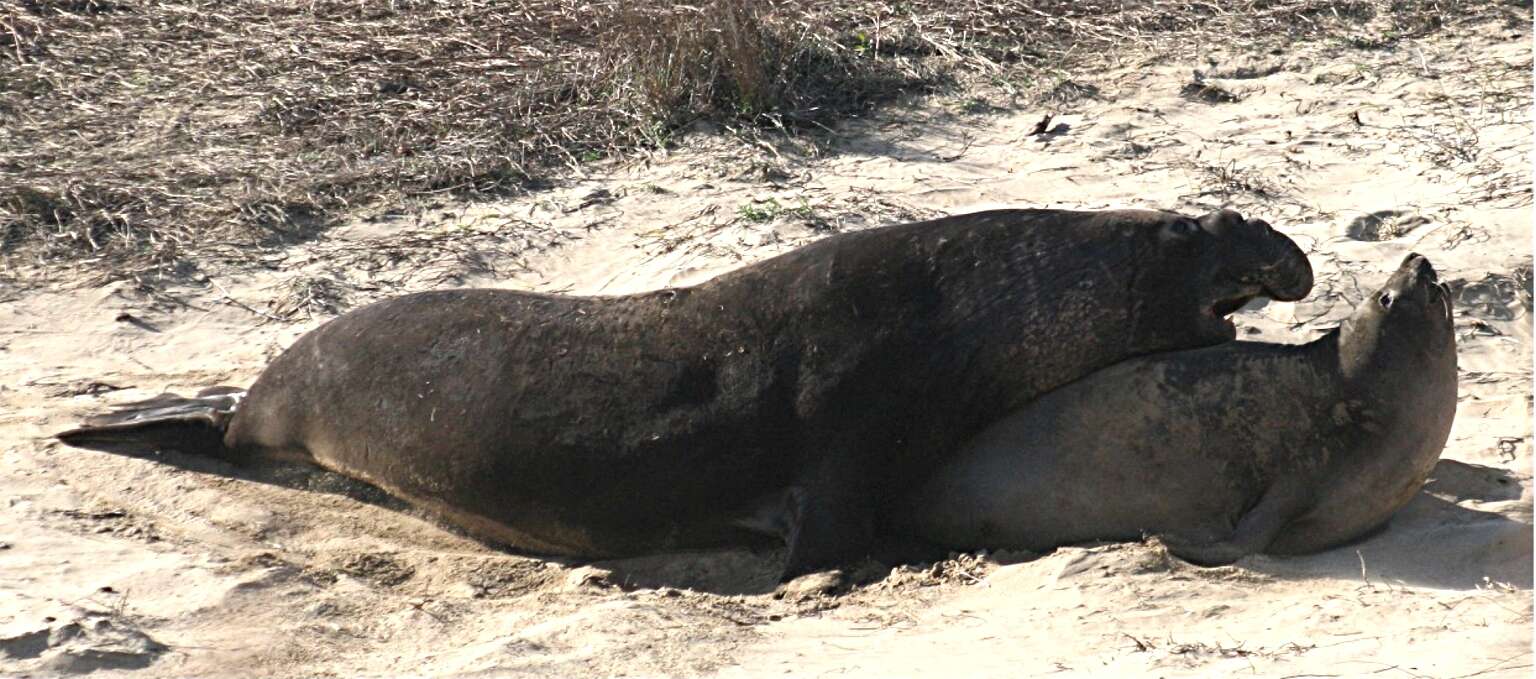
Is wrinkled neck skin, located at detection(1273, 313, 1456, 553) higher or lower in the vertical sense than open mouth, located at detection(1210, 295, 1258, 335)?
lower

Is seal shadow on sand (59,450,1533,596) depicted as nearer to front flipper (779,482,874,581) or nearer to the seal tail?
front flipper (779,482,874,581)

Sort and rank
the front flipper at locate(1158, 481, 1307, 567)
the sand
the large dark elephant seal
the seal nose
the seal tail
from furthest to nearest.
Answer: the seal tail < the large dark elephant seal < the seal nose < the front flipper at locate(1158, 481, 1307, 567) < the sand

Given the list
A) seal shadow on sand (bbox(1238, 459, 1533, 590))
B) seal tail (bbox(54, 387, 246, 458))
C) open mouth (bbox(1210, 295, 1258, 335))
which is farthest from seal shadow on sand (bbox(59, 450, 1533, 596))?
open mouth (bbox(1210, 295, 1258, 335))

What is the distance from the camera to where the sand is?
13.9 feet

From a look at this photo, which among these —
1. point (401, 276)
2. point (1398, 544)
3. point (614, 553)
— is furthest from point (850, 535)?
point (401, 276)

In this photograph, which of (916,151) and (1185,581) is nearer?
(1185,581)

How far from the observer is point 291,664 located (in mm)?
4367

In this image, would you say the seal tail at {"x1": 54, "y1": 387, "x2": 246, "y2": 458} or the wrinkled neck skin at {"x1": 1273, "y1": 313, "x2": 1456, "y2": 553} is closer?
the wrinkled neck skin at {"x1": 1273, "y1": 313, "x2": 1456, "y2": 553}

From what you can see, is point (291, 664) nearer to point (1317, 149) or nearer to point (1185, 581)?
point (1185, 581)

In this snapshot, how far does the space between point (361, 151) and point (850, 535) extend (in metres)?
4.56

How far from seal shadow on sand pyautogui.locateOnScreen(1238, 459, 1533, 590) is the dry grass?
13.9 feet

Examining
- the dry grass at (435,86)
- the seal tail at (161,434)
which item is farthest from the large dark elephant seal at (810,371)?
the dry grass at (435,86)

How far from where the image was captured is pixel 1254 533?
475 centimetres

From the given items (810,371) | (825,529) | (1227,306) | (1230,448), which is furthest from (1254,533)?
(810,371)
